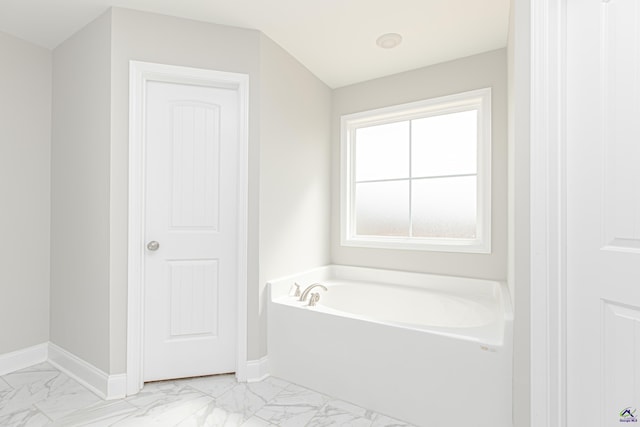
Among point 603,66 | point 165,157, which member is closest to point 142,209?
point 165,157

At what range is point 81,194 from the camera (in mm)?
2182

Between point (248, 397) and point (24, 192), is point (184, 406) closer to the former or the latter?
point (248, 397)

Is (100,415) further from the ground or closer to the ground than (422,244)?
closer to the ground

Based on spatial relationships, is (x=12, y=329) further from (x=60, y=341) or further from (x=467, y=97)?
(x=467, y=97)

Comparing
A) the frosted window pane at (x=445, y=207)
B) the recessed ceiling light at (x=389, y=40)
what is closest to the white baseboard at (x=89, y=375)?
the frosted window pane at (x=445, y=207)

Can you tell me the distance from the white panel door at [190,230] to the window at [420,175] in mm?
1187

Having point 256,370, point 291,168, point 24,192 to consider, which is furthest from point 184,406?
point 24,192

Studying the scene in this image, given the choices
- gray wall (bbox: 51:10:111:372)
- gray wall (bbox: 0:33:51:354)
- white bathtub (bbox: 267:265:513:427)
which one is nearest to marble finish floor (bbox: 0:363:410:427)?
white bathtub (bbox: 267:265:513:427)

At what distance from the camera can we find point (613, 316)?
1104 millimetres

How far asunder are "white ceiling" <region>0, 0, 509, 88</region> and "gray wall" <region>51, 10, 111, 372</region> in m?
0.17

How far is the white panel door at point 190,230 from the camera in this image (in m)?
2.07

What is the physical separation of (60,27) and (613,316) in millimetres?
3307

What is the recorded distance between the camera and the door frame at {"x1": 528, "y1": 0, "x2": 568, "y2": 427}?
3.95ft

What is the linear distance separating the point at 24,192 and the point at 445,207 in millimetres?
3137
